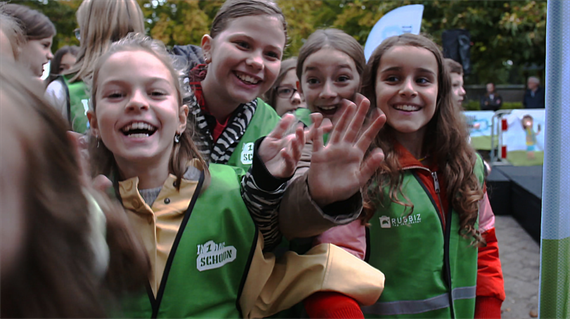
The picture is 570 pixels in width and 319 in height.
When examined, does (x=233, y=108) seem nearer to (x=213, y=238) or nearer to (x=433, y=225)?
(x=213, y=238)

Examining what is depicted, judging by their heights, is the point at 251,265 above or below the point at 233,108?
below

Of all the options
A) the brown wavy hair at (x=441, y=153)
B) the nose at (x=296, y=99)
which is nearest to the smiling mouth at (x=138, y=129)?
the brown wavy hair at (x=441, y=153)

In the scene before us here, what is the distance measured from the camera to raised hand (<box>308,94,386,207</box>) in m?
1.36

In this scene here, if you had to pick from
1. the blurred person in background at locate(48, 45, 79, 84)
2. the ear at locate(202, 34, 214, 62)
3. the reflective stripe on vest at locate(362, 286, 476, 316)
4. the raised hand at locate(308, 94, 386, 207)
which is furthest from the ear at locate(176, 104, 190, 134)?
the blurred person in background at locate(48, 45, 79, 84)

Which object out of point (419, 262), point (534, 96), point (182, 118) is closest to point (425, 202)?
point (419, 262)

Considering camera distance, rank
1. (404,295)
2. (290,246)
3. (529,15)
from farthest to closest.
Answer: (529,15) → (404,295) → (290,246)

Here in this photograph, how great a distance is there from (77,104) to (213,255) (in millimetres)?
1253

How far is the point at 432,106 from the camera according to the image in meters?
2.04

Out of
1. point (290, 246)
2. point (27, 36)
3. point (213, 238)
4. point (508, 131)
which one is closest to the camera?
point (213, 238)

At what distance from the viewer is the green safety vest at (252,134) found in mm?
2105

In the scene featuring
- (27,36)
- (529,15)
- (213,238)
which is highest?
(529,15)

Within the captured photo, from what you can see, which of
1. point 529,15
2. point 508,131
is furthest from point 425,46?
point 529,15

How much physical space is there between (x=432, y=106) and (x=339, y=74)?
46 centimetres

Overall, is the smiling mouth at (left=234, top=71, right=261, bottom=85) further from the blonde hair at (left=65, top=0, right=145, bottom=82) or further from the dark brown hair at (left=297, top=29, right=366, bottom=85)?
the blonde hair at (left=65, top=0, right=145, bottom=82)
